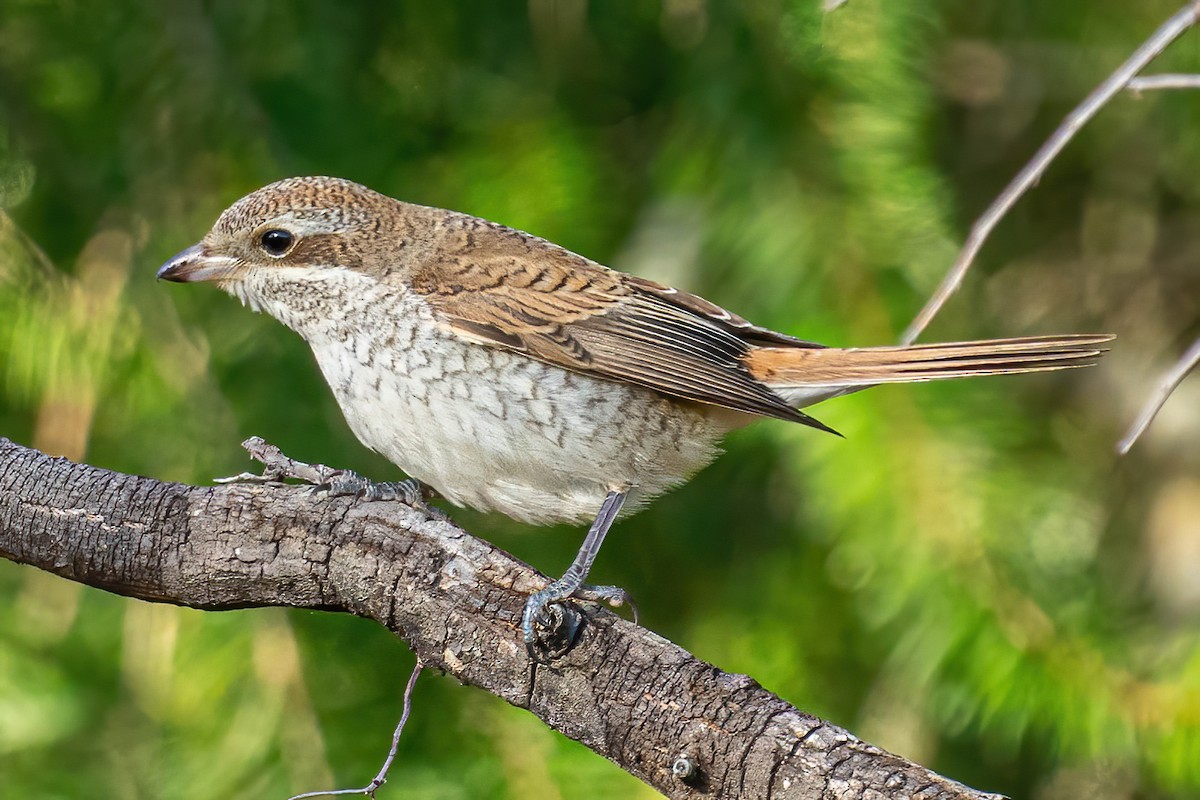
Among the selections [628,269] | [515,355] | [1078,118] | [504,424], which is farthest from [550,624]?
[628,269]

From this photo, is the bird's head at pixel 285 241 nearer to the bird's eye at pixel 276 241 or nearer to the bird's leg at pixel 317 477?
the bird's eye at pixel 276 241

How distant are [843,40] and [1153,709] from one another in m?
2.04

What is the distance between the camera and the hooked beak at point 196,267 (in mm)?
3584

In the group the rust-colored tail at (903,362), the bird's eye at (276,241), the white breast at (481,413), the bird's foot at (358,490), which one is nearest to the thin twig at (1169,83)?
the rust-colored tail at (903,362)

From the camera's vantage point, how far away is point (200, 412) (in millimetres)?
3951

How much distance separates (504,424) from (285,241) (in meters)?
0.84

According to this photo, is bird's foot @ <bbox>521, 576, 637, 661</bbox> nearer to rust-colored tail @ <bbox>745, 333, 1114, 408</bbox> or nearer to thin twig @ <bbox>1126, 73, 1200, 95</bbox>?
rust-colored tail @ <bbox>745, 333, 1114, 408</bbox>

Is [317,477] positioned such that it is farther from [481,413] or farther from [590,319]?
[590,319]

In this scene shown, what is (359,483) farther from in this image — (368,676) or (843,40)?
(843,40)

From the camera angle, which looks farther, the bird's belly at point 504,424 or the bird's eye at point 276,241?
the bird's eye at point 276,241

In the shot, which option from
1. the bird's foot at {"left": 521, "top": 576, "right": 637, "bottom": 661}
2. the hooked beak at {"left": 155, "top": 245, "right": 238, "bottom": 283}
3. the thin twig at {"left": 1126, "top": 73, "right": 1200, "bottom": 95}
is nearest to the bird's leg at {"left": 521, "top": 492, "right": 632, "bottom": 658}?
the bird's foot at {"left": 521, "top": 576, "right": 637, "bottom": 661}

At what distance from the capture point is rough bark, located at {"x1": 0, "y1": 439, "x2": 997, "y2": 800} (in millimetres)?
2512

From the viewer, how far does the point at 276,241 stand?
12.0ft

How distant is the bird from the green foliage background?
33 cm
